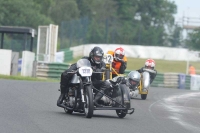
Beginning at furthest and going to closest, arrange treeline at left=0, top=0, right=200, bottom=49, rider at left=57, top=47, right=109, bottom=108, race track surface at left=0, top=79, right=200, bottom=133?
treeline at left=0, top=0, right=200, bottom=49 → rider at left=57, top=47, right=109, bottom=108 → race track surface at left=0, top=79, right=200, bottom=133

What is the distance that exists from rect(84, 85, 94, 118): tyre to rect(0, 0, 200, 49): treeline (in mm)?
39427

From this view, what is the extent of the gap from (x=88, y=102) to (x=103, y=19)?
74130 mm

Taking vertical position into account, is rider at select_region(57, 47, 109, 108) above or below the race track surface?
above

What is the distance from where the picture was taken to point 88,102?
12.7 meters

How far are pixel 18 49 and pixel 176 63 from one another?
901 inches

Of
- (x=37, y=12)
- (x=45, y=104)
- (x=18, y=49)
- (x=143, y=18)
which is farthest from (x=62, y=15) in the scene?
(x=45, y=104)

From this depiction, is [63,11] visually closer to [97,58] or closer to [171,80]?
[171,80]

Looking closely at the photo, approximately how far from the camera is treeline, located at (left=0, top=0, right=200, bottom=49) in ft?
189

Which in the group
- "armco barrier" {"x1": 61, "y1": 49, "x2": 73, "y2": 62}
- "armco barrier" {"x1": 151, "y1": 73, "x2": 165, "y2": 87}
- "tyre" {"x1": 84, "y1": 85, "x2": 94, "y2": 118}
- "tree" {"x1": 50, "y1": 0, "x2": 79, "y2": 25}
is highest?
"tree" {"x1": 50, "y1": 0, "x2": 79, "y2": 25}

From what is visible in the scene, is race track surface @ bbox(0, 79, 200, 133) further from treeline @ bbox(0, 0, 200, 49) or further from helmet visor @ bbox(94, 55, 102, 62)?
treeline @ bbox(0, 0, 200, 49)

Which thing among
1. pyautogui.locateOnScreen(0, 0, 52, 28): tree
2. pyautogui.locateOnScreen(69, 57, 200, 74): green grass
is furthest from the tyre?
pyautogui.locateOnScreen(69, 57, 200, 74): green grass

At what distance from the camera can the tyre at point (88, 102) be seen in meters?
12.6

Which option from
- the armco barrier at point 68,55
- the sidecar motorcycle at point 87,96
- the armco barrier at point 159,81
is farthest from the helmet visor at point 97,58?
the armco barrier at point 68,55

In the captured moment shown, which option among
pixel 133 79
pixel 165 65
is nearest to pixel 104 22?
pixel 165 65
